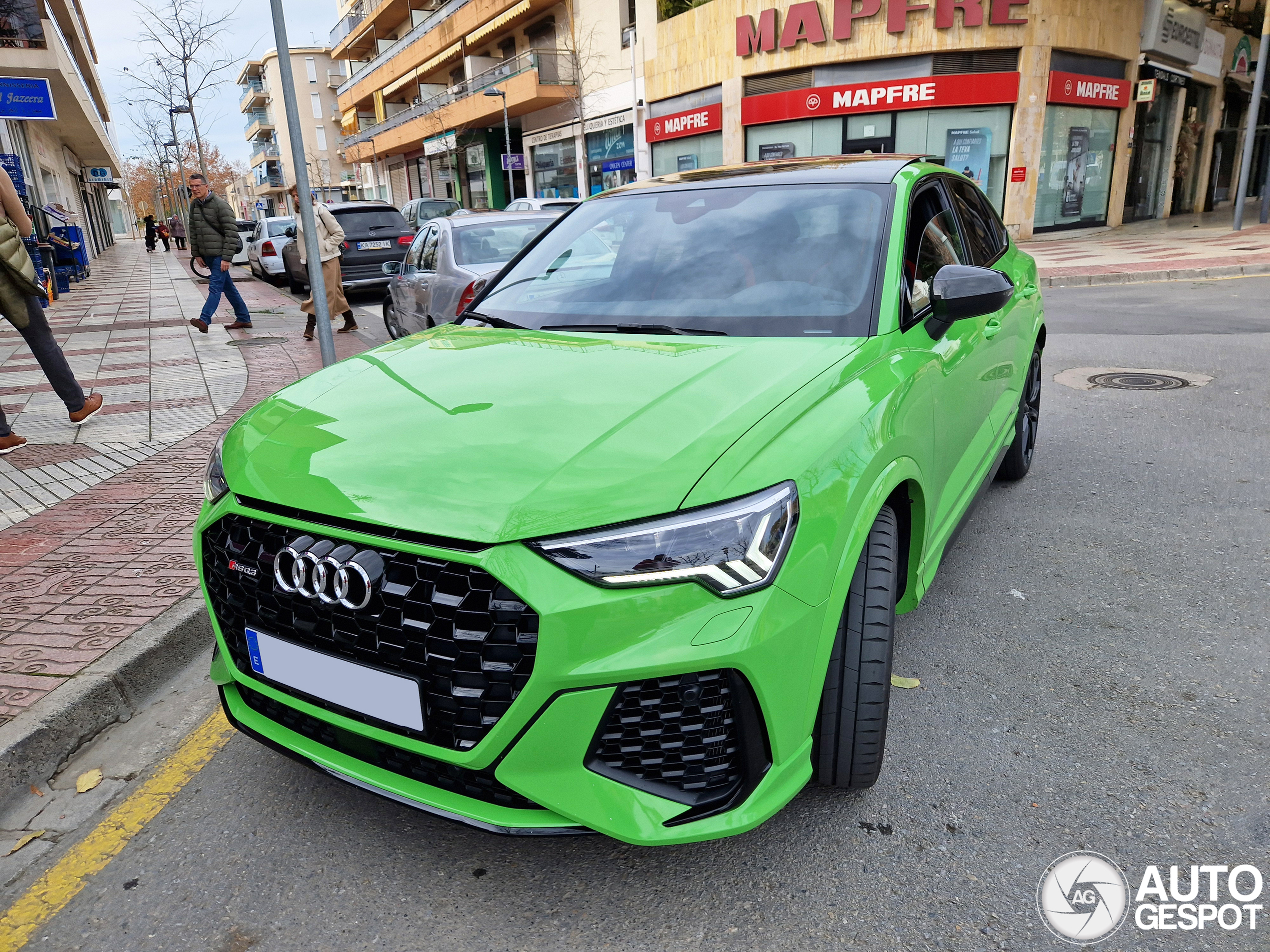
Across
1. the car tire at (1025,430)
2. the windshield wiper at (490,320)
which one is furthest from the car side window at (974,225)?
the windshield wiper at (490,320)

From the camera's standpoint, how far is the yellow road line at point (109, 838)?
2104 mm

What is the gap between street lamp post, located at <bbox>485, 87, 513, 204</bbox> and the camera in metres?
30.2

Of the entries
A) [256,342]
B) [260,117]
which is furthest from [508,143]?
[260,117]

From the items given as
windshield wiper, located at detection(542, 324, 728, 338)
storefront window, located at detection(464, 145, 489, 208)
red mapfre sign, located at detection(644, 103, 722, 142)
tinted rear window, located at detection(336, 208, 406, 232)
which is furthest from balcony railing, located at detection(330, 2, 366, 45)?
windshield wiper, located at detection(542, 324, 728, 338)

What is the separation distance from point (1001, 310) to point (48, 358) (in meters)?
5.96

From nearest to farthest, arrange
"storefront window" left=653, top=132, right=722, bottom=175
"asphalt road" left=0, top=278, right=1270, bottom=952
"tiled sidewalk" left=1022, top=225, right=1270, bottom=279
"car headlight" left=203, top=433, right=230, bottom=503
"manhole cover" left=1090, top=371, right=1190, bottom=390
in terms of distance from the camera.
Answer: "asphalt road" left=0, top=278, right=1270, bottom=952 < "car headlight" left=203, top=433, right=230, bottom=503 < "manhole cover" left=1090, top=371, right=1190, bottom=390 < "tiled sidewalk" left=1022, top=225, right=1270, bottom=279 < "storefront window" left=653, top=132, right=722, bottom=175

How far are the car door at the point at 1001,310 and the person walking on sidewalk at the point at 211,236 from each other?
370 inches

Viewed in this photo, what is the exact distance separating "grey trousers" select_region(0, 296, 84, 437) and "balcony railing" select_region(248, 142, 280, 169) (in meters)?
96.1

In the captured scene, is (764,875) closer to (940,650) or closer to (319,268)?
(940,650)

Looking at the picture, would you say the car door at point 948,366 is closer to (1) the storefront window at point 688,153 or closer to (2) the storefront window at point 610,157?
(1) the storefront window at point 688,153

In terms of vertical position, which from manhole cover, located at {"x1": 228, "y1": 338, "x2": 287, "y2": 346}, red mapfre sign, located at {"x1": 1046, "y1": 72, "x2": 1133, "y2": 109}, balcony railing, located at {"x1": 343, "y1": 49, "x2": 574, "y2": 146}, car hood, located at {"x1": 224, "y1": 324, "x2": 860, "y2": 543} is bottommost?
manhole cover, located at {"x1": 228, "y1": 338, "x2": 287, "y2": 346}

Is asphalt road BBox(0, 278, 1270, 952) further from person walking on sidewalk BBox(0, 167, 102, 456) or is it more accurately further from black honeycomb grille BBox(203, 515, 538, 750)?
person walking on sidewalk BBox(0, 167, 102, 456)

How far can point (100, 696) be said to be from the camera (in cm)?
292

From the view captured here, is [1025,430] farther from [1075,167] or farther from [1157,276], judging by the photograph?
[1075,167]
